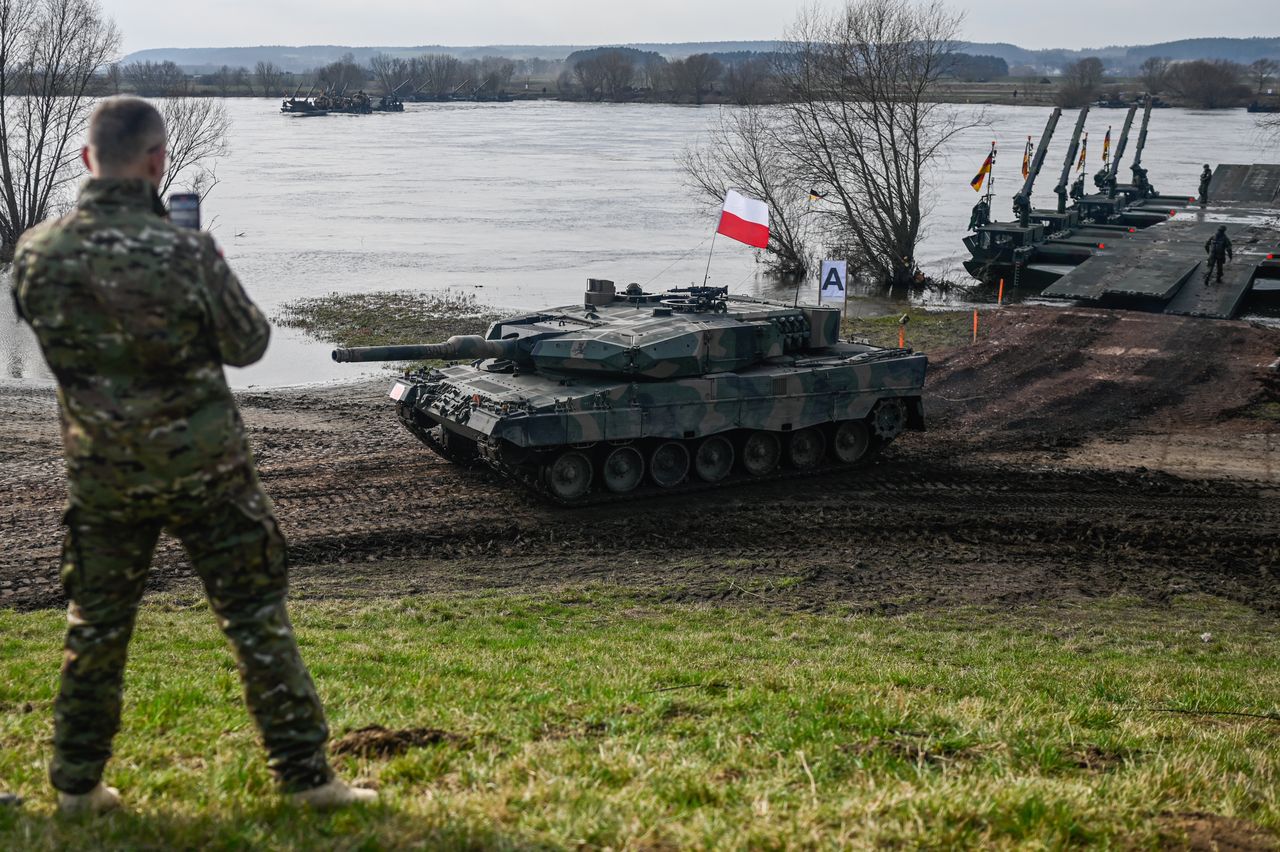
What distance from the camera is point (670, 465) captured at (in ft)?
51.2

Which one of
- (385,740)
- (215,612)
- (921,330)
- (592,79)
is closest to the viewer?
(215,612)

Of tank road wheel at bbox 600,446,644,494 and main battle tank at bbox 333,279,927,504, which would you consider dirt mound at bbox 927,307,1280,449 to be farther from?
tank road wheel at bbox 600,446,644,494

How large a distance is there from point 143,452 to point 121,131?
101 cm

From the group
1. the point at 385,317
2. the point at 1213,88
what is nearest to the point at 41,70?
the point at 385,317

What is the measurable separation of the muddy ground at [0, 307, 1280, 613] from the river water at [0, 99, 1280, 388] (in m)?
7.89

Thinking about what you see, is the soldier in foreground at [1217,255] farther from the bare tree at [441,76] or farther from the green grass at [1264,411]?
the bare tree at [441,76]

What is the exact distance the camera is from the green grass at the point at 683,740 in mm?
4395

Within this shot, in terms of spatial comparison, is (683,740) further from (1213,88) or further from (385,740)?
(1213,88)

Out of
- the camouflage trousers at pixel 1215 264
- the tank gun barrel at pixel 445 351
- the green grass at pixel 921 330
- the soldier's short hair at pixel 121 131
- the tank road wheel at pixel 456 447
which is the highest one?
the soldier's short hair at pixel 121 131

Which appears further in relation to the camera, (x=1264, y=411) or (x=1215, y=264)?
(x=1215, y=264)

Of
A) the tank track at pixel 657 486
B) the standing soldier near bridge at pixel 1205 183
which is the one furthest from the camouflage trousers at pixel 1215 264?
the tank track at pixel 657 486

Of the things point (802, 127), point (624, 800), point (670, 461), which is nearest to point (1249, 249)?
point (802, 127)

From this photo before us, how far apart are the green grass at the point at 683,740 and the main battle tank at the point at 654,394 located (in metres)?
4.64

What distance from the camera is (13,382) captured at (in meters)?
21.8
